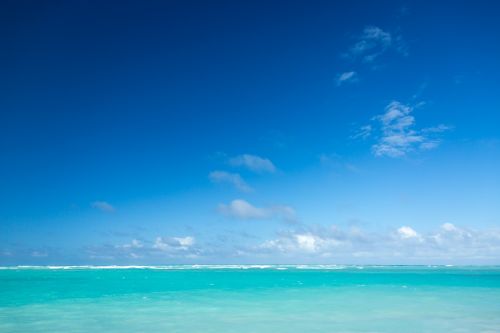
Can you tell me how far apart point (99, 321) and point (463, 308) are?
74.9 feet

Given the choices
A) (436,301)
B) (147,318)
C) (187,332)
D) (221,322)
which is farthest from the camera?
(436,301)

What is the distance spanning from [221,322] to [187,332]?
9.67 feet

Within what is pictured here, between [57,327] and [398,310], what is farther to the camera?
[398,310]

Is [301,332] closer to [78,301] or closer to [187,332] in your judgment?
[187,332]

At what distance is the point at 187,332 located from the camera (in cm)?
1806

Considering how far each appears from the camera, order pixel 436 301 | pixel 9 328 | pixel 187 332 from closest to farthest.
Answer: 1. pixel 187 332
2. pixel 9 328
3. pixel 436 301

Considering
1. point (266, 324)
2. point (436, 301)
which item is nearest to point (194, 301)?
point (266, 324)

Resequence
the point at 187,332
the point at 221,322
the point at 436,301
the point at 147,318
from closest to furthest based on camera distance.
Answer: the point at 187,332 → the point at 221,322 → the point at 147,318 → the point at 436,301

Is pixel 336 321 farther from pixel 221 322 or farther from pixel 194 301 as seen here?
pixel 194 301

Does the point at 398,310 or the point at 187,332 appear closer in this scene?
the point at 187,332

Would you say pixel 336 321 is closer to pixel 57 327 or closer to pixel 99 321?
pixel 99 321

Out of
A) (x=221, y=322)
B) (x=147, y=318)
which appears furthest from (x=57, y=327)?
(x=221, y=322)

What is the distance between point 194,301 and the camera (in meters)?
30.5

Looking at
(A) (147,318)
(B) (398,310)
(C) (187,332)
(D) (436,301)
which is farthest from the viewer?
(D) (436,301)
